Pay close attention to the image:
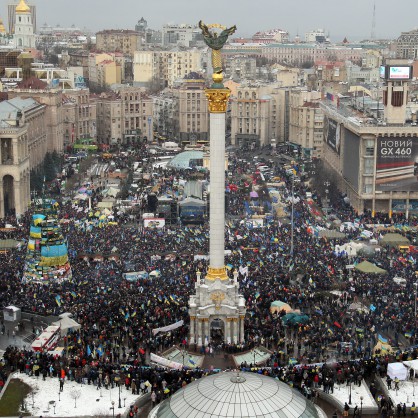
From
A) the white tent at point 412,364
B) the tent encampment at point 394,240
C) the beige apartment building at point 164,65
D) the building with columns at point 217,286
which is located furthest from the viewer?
the beige apartment building at point 164,65

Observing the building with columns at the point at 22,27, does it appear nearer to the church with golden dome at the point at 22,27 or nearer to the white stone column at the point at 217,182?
the church with golden dome at the point at 22,27

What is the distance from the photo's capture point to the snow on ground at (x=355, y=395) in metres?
31.3

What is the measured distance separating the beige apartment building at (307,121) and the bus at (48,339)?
64412 millimetres

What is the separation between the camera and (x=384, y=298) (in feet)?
139

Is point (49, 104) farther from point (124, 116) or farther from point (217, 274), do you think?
point (217, 274)

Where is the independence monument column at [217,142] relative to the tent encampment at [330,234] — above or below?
above

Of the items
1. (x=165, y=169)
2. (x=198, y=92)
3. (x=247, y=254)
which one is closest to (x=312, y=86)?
(x=198, y=92)

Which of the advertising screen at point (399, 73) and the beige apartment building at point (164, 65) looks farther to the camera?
the beige apartment building at point (164, 65)

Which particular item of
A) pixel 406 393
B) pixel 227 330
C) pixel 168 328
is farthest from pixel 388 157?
pixel 406 393

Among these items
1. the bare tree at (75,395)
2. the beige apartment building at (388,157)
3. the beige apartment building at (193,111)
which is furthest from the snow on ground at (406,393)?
the beige apartment building at (193,111)

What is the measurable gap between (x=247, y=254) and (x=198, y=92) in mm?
65234

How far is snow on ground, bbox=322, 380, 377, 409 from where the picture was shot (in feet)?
103

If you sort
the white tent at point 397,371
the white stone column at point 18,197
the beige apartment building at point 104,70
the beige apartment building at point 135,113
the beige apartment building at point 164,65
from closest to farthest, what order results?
the white tent at point 397,371 < the white stone column at point 18,197 < the beige apartment building at point 135,113 < the beige apartment building at point 164,65 < the beige apartment building at point 104,70

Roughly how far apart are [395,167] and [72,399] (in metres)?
39.7
